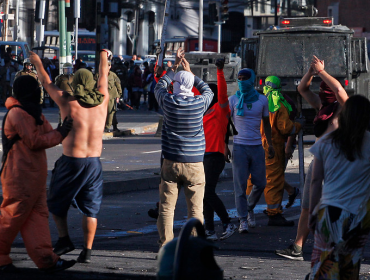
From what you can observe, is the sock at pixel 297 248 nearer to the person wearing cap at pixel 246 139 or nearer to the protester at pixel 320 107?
the protester at pixel 320 107

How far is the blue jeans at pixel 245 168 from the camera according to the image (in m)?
8.28

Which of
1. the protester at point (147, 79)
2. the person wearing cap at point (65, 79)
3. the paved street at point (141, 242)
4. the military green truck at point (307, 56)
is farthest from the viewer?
the protester at point (147, 79)

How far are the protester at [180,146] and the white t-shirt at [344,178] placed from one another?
2014 millimetres

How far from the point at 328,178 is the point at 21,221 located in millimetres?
2535

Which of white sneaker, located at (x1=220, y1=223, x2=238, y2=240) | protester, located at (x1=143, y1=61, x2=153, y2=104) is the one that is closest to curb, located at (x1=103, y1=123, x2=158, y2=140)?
protester, located at (x1=143, y1=61, x2=153, y2=104)

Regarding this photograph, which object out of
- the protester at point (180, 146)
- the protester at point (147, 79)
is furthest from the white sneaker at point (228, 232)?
the protester at point (147, 79)

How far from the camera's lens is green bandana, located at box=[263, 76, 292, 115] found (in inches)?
345

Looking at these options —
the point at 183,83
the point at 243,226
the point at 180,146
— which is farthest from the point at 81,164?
the point at 243,226

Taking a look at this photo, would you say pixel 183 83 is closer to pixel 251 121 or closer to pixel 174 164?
pixel 174 164

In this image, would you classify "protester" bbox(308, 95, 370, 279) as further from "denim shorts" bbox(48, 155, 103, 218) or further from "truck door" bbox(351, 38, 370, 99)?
"truck door" bbox(351, 38, 370, 99)

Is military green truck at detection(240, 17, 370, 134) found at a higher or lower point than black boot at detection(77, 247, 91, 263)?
higher

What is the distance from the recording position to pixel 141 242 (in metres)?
7.75

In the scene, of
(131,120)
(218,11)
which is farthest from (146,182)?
(218,11)

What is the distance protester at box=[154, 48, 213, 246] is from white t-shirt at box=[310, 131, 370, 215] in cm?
201
